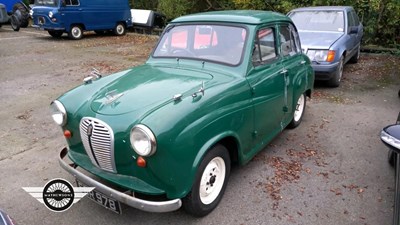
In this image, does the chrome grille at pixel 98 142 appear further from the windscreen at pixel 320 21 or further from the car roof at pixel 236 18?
A: the windscreen at pixel 320 21

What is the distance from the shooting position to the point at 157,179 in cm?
269

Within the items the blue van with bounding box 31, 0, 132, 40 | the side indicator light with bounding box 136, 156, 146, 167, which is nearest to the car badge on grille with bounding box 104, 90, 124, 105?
the side indicator light with bounding box 136, 156, 146, 167

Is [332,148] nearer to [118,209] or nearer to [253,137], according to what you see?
[253,137]

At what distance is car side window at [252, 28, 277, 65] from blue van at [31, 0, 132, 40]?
12.3 m

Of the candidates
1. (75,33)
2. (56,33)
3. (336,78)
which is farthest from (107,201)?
(56,33)

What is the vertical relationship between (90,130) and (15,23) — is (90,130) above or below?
above

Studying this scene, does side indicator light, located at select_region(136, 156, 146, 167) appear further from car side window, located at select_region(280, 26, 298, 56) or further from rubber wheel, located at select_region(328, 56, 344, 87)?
rubber wheel, located at select_region(328, 56, 344, 87)

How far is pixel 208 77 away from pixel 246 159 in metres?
0.95

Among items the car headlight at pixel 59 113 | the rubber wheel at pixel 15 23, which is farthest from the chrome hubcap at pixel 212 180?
the rubber wheel at pixel 15 23

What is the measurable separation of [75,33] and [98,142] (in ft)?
44.5

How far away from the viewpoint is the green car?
2.68 m

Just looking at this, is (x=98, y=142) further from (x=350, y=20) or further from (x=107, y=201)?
(x=350, y=20)

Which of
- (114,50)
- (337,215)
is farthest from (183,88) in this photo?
(114,50)

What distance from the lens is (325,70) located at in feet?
23.0
